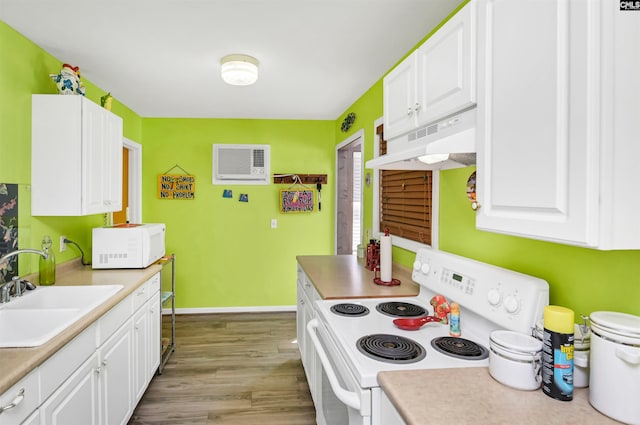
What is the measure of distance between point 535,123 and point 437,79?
0.58 meters

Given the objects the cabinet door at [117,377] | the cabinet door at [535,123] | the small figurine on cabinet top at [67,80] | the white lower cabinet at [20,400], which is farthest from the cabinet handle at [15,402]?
the small figurine on cabinet top at [67,80]

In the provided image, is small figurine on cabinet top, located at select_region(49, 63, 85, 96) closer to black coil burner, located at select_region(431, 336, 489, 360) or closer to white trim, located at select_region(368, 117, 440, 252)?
white trim, located at select_region(368, 117, 440, 252)

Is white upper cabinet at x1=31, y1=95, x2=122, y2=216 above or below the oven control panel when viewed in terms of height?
above

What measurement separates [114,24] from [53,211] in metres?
1.18

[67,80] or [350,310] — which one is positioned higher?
[67,80]

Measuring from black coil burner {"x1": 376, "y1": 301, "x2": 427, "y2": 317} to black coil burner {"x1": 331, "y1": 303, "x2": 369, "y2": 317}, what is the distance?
83 millimetres

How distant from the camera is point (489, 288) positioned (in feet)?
4.55

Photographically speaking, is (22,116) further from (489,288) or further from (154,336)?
(489,288)

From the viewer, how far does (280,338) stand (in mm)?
3617

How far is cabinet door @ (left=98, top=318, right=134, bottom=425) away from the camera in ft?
5.89

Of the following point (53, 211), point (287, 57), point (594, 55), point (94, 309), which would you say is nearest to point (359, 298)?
point (94, 309)

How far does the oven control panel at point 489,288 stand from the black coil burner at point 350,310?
37cm

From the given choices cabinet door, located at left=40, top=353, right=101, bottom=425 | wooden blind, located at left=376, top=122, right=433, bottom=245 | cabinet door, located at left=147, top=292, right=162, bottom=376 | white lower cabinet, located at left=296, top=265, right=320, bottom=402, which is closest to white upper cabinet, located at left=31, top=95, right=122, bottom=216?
cabinet door, located at left=147, top=292, right=162, bottom=376

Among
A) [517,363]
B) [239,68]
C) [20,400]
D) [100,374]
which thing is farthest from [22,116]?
[517,363]
